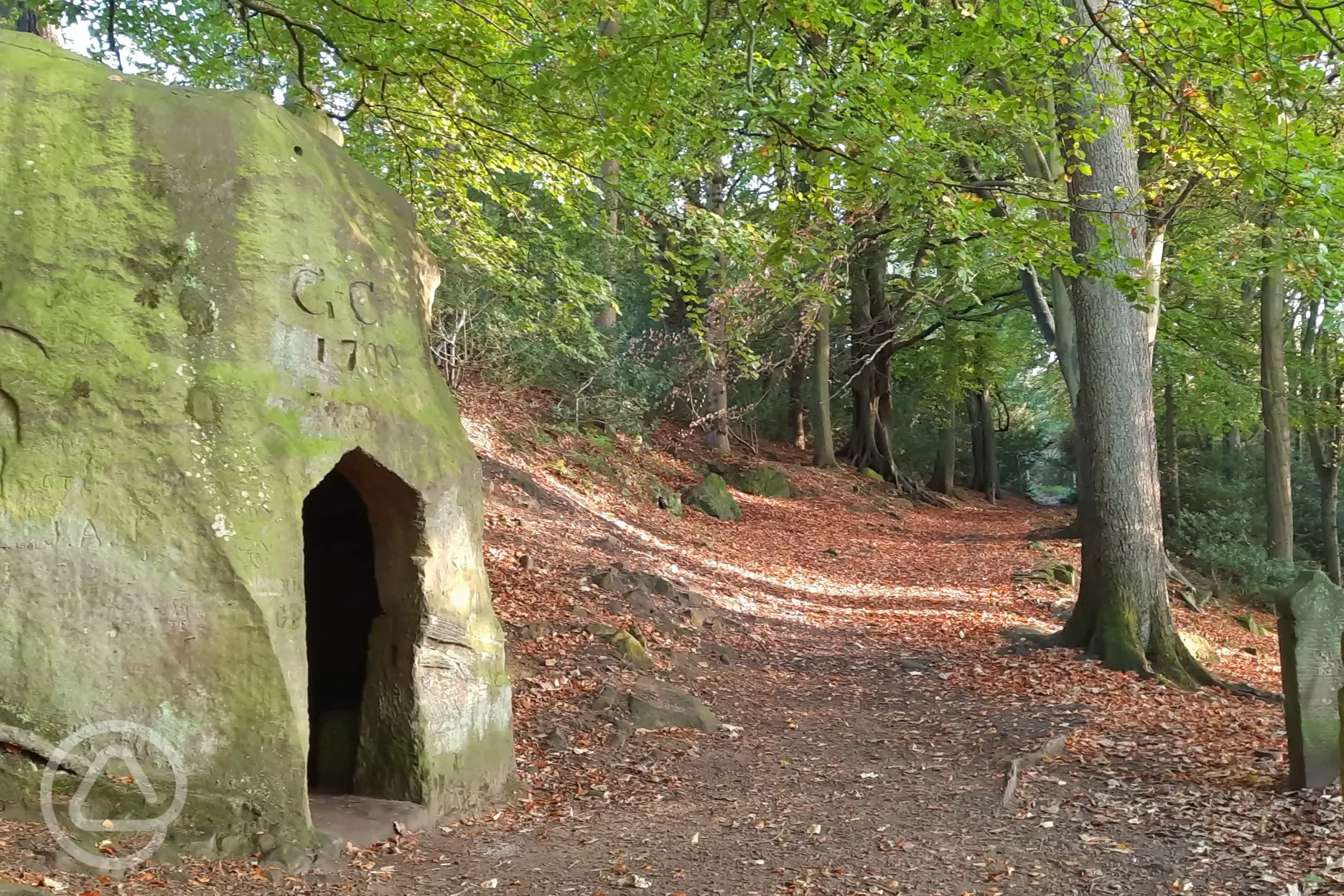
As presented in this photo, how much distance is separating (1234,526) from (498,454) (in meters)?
13.6

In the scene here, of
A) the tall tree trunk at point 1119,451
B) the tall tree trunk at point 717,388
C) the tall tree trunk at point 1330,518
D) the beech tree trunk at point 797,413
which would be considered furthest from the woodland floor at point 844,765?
the beech tree trunk at point 797,413

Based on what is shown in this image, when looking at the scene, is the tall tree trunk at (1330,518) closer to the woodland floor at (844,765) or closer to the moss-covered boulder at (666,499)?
the woodland floor at (844,765)

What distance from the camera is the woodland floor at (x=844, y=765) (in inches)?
177

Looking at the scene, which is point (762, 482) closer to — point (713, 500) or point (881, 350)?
point (713, 500)

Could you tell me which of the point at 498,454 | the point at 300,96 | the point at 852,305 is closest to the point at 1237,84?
the point at 300,96

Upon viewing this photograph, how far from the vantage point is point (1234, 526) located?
1742 cm

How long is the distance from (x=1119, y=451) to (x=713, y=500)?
9.94 metres

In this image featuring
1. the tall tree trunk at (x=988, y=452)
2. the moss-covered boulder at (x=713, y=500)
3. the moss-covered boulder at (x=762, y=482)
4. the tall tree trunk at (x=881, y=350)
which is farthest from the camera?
the tall tree trunk at (x=988, y=452)

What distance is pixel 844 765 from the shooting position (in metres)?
6.71

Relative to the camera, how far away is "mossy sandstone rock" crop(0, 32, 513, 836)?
410 cm

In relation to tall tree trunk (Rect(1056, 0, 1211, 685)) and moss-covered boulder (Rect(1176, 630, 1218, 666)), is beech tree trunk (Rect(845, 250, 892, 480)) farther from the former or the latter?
tall tree trunk (Rect(1056, 0, 1211, 685))

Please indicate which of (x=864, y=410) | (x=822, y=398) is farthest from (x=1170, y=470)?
→ (x=864, y=410)

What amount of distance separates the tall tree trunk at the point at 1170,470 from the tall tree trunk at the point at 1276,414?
170 cm

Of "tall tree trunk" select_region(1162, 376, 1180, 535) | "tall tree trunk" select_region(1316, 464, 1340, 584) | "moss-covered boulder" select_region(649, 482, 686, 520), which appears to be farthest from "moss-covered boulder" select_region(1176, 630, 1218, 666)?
"tall tree trunk" select_region(1316, 464, 1340, 584)
